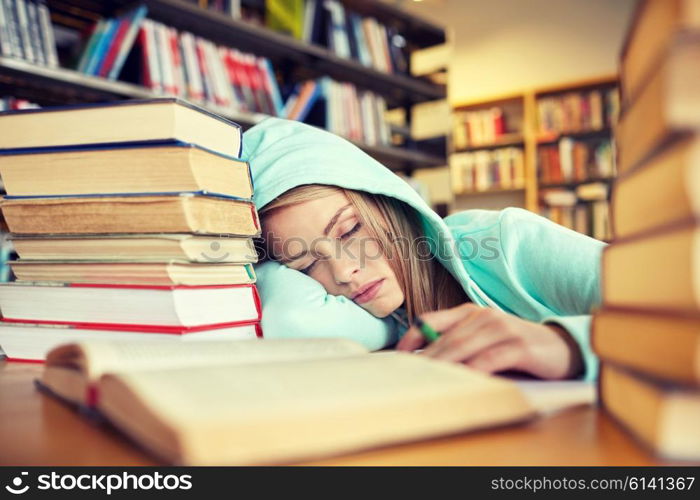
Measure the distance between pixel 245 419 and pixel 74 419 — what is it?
0.19 metres

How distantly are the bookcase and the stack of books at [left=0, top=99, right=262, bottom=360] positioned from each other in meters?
4.06

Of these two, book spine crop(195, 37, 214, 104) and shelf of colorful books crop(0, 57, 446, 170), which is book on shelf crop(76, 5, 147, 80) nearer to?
shelf of colorful books crop(0, 57, 446, 170)

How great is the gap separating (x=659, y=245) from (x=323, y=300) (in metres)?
0.68

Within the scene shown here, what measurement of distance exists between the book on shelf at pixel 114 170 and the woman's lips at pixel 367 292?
14.0 inches

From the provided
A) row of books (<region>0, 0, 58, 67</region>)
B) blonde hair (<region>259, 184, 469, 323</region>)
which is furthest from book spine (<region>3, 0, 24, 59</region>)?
blonde hair (<region>259, 184, 469, 323</region>)

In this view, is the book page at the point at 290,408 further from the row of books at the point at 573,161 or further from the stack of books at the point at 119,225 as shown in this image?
the row of books at the point at 573,161

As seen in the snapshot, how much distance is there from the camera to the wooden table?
0.32 metres

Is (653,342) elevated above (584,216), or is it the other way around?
(584,216)

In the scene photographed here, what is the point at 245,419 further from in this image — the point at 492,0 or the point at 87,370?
the point at 492,0

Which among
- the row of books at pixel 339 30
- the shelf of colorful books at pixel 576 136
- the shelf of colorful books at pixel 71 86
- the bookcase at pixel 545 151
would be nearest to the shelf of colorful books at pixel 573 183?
the bookcase at pixel 545 151

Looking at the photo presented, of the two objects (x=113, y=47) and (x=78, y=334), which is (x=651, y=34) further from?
(x=113, y=47)

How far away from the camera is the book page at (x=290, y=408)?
0.29 meters

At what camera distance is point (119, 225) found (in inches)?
26.0

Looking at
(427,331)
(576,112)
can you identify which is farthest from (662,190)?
(576,112)
